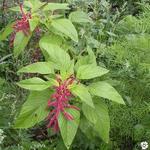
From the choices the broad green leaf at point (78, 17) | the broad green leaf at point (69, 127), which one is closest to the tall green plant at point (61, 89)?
the broad green leaf at point (69, 127)

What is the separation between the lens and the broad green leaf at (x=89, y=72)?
7.84 ft

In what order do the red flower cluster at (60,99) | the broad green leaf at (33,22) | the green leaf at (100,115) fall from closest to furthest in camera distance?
the red flower cluster at (60,99) < the green leaf at (100,115) < the broad green leaf at (33,22)

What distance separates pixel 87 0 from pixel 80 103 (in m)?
1.26

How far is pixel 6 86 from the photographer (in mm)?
3543

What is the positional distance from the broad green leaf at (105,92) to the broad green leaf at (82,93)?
71mm

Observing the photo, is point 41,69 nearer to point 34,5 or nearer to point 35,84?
point 35,84

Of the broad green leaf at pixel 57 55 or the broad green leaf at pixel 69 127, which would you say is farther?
the broad green leaf at pixel 57 55

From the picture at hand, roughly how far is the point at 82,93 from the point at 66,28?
48cm

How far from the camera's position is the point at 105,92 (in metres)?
2.36

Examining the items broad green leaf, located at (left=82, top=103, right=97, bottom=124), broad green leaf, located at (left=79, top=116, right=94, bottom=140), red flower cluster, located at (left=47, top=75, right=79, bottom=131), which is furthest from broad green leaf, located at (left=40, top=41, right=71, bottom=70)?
broad green leaf, located at (left=79, top=116, right=94, bottom=140)

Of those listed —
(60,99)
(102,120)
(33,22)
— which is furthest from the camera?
(33,22)

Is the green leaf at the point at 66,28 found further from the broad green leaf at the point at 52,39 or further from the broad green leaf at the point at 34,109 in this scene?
the broad green leaf at the point at 34,109

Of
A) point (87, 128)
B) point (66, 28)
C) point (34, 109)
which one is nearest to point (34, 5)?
point (66, 28)

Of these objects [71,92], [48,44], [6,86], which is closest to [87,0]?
[6,86]
